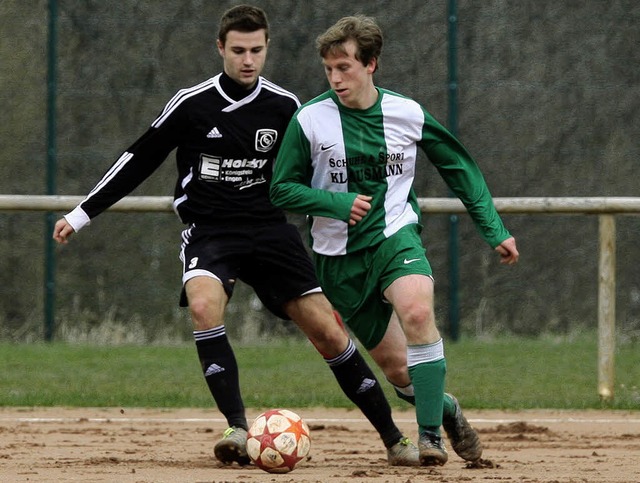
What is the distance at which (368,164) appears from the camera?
6180mm

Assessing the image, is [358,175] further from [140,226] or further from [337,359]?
[140,226]

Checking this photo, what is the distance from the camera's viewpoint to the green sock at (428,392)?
237 inches

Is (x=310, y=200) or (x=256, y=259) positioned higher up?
(x=310, y=200)

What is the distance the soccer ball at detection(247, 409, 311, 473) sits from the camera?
5945 mm

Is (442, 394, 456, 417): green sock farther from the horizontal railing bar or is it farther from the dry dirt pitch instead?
the horizontal railing bar

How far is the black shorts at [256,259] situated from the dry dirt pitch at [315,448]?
32.0 inches

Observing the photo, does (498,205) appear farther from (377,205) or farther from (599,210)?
(377,205)

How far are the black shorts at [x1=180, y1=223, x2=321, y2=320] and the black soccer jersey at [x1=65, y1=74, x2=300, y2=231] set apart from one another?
0.07 meters

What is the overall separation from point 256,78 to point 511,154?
6.89m

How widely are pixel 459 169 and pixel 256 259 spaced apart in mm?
1061

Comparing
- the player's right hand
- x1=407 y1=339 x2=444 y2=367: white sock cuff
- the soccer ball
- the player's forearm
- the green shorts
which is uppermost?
the player's forearm

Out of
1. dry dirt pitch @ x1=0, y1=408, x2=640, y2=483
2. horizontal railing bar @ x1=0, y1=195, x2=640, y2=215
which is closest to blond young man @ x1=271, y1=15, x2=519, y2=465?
dry dirt pitch @ x1=0, y1=408, x2=640, y2=483

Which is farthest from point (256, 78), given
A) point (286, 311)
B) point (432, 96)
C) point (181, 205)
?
point (432, 96)

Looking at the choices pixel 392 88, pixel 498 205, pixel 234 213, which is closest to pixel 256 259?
pixel 234 213
